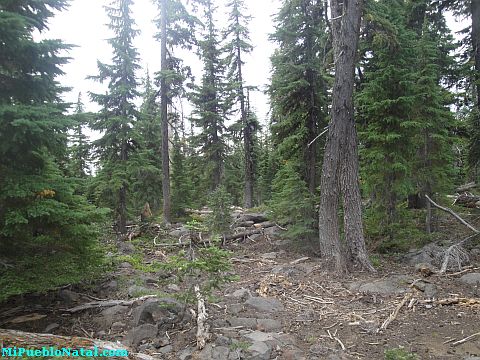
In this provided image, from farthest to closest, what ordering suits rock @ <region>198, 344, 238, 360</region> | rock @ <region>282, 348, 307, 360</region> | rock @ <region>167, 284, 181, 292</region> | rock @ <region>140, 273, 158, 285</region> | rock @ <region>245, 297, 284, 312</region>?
rock @ <region>140, 273, 158, 285</region> < rock @ <region>167, 284, 181, 292</region> < rock @ <region>245, 297, 284, 312</region> < rock @ <region>282, 348, 307, 360</region> < rock @ <region>198, 344, 238, 360</region>

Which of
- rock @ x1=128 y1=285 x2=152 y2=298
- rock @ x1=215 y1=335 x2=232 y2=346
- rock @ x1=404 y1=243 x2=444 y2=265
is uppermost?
rock @ x1=404 y1=243 x2=444 y2=265

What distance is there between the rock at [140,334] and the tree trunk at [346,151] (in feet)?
15.3

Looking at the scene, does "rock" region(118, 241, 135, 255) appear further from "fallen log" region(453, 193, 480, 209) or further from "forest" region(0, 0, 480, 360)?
"fallen log" region(453, 193, 480, 209)

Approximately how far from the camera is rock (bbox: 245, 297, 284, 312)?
6.37 meters

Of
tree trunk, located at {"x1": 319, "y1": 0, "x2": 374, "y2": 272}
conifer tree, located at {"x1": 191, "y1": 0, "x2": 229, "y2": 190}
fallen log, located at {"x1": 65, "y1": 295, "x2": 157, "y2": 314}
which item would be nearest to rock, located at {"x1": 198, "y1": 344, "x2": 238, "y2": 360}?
fallen log, located at {"x1": 65, "y1": 295, "x2": 157, "y2": 314}

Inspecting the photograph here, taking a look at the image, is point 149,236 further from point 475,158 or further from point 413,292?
point 475,158

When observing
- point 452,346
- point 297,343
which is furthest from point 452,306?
point 297,343

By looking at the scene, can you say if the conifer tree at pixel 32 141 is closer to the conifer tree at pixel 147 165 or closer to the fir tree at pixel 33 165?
the fir tree at pixel 33 165

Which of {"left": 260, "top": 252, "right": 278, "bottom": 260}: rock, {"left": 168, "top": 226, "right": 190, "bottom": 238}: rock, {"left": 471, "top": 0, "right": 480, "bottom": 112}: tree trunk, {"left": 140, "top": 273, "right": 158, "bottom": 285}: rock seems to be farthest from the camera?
{"left": 168, "top": 226, "right": 190, "bottom": 238}: rock

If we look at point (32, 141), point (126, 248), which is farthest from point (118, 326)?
point (126, 248)

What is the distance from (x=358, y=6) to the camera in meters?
8.27

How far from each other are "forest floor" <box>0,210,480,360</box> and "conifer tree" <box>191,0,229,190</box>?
47.6ft

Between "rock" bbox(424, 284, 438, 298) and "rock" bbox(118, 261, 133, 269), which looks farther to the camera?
"rock" bbox(118, 261, 133, 269)

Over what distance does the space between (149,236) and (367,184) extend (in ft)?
30.3
